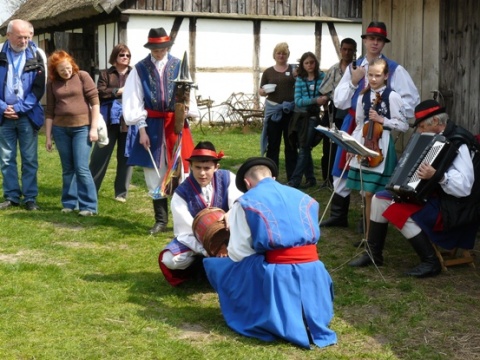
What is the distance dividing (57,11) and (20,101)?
1227 centimetres

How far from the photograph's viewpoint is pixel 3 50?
8.91 metres

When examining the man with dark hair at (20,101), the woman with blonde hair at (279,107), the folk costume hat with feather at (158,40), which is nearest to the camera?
the folk costume hat with feather at (158,40)

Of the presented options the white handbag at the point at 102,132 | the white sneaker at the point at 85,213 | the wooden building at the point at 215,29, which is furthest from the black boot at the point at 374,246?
the wooden building at the point at 215,29

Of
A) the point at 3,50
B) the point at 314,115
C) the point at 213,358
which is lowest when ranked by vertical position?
the point at 213,358

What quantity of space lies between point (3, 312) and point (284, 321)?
192cm

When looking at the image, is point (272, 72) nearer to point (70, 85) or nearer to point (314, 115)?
point (314, 115)

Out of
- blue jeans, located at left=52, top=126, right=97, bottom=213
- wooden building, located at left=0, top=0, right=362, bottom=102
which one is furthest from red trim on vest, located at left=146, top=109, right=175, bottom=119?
wooden building, located at left=0, top=0, right=362, bottom=102

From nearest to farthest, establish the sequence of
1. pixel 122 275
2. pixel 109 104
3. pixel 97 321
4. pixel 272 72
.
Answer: pixel 97 321 → pixel 122 275 → pixel 109 104 → pixel 272 72

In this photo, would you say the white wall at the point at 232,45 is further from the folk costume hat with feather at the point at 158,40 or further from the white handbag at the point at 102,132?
the folk costume hat with feather at the point at 158,40

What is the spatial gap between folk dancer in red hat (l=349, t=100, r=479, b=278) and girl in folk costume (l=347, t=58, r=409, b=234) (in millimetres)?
589

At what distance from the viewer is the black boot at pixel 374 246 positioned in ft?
22.1

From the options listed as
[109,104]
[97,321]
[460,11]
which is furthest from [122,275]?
[460,11]

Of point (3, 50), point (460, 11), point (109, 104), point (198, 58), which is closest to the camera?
point (460, 11)

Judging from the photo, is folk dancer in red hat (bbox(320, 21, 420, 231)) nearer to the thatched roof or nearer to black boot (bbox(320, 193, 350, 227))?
black boot (bbox(320, 193, 350, 227))
